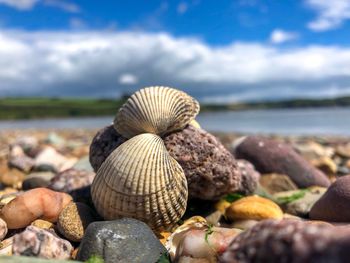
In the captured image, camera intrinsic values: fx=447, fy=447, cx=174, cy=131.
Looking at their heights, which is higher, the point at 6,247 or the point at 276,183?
the point at 6,247

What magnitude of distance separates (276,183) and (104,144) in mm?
3732

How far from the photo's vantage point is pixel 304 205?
22.6 ft

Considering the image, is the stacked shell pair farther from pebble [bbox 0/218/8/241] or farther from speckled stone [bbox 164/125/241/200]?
pebble [bbox 0/218/8/241]

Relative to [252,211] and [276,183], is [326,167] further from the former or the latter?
[252,211]

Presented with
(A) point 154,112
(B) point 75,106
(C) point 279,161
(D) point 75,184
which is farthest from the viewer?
(B) point 75,106

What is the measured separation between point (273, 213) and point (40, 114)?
127282mm

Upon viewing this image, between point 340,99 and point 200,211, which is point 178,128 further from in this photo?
point 340,99

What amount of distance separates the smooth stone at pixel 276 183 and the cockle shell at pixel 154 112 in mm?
2945

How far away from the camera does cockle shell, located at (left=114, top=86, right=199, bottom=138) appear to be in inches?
224

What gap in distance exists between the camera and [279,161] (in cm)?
919

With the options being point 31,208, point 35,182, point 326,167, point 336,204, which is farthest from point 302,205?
point 326,167

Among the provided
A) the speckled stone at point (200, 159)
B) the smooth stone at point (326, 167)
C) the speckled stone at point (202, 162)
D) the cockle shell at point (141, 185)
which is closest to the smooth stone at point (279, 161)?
the smooth stone at point (326, 167)

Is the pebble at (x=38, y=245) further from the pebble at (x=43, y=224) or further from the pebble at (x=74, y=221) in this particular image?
the pebble at (x=43, y=224)

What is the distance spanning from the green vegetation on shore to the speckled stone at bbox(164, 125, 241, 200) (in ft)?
384
